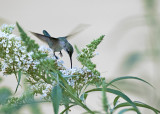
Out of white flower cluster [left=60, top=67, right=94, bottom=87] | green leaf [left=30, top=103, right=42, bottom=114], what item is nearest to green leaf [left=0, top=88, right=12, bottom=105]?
green leaf [left=30, top=103, right=42, bottom=114]

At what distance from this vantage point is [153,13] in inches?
10.9

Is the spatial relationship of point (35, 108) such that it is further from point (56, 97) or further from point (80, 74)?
point (80, 74)

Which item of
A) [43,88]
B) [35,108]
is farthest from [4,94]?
[43,88]

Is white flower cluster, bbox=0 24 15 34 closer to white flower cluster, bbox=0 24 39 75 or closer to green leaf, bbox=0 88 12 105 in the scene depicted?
white flower cluster, bbox=0 24 39 75

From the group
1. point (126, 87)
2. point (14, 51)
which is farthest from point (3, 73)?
point (126, 87)

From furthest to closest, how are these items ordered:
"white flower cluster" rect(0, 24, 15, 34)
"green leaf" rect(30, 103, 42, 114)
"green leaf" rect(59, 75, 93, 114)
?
"white flower cluster" rect(0, 24, 15, 34) < "green leaf" rect(59, 75, 93, 114) < "green leaf" rect(30, 103, 42, 114)

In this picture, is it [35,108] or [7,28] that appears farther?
[7,28]

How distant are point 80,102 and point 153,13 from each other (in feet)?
0.53

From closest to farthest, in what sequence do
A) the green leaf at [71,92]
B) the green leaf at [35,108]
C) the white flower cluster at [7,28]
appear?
the green leaf at [35,108]
the green leaf at [71,92]
the white flower cluster at [7,28]

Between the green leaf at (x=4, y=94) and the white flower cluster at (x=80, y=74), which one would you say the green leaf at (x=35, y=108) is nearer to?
the green leaf at (x=4, y=94)

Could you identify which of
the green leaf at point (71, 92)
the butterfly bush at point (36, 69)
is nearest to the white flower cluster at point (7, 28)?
the butterfly bush at point (36, 69)

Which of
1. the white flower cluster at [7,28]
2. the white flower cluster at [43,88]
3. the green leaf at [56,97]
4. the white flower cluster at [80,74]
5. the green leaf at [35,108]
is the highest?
the white flower cluster at [7,28]

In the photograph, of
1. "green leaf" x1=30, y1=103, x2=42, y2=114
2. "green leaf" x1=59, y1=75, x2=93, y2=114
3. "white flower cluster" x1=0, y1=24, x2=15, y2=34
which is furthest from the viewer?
"white flower cluster" x1=0, y1=24, x2=15, y2=34

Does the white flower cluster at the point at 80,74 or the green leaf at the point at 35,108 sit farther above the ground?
the white flower cluster at the point at 80,74
